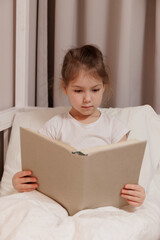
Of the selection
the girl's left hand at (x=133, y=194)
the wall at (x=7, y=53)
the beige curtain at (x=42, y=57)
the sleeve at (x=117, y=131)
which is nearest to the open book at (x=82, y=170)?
the girl's left hand at (x=133, y=194)

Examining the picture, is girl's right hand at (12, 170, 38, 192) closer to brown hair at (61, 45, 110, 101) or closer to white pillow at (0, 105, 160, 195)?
white pillow at (0, 105, 160, 195)

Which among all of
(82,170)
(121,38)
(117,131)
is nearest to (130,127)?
(117,131)

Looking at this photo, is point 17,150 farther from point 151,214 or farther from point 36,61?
point 151,214

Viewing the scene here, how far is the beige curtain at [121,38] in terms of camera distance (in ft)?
4.36

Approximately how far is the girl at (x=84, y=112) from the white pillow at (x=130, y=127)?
0.45 feet

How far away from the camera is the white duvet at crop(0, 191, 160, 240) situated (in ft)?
2.31

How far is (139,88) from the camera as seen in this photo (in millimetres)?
1425

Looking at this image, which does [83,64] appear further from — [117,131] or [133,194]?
[133,194]

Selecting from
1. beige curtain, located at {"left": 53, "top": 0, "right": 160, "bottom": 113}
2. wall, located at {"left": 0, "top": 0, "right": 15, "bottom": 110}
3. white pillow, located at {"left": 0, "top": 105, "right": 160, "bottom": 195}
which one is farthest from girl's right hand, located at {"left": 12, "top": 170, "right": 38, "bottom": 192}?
beige curtain, located at {"left": 53, "top": 0, "right": 160, "bottom": 113}

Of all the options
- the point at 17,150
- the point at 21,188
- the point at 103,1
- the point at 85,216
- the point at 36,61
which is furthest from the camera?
the point at 36,61

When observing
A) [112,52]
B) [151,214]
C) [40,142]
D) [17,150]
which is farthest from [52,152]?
[112,52]

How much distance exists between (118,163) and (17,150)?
0.55m

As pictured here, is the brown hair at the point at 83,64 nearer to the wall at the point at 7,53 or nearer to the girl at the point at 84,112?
the girl at the point at 84,112

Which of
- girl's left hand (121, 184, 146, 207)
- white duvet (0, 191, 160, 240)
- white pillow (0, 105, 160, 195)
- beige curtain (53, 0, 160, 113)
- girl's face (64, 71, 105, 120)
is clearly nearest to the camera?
white duvet (0, 191, 160, 240)
